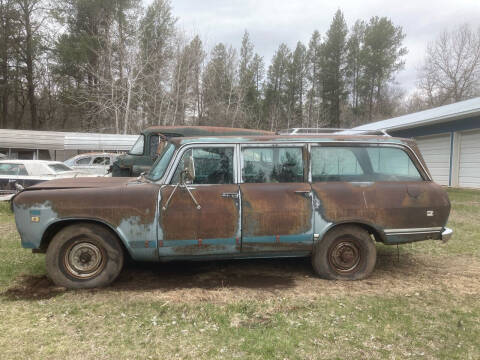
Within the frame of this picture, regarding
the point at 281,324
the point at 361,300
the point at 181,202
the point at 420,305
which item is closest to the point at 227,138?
the point at 181,202

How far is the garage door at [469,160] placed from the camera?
41.3 feet

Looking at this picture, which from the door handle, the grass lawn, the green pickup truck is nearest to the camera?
the grass lawn

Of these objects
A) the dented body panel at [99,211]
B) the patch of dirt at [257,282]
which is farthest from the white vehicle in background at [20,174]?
the dented body panel at [99,211]

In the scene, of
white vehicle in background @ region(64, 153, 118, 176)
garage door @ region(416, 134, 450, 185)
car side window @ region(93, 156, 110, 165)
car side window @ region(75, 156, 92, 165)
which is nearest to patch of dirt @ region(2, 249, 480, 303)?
garage door @ region(416, 134, 450, 185)

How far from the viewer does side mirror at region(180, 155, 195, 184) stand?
3596 mm

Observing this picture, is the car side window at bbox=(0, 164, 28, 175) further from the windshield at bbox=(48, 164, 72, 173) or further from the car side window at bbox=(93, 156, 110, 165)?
the car side window at bbox=(93, 156, 110, 165)

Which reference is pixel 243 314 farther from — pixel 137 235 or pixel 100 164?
pixel 100 164

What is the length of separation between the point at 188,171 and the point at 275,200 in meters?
1.13

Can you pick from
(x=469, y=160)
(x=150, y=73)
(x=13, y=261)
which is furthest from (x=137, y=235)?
(x=150, y=73)

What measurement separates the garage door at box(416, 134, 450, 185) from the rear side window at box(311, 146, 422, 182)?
1188cm

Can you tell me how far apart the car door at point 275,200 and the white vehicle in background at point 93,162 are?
12539mm

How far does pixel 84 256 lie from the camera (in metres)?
3.86

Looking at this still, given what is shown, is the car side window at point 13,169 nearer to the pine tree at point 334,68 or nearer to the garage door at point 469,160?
the garage door at point 469,160

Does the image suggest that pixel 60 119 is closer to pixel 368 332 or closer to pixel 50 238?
pixel 50 238
